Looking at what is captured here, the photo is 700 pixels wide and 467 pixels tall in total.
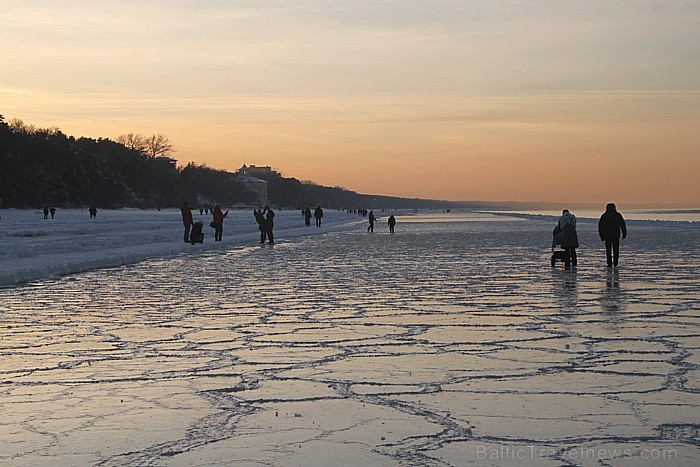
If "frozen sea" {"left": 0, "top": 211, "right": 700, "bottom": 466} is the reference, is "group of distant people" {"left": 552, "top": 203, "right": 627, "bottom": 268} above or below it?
above

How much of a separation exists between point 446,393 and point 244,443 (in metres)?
1.82

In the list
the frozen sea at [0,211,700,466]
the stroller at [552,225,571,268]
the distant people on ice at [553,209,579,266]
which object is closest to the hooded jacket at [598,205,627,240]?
the distant people on ice at [553,209,579,266]

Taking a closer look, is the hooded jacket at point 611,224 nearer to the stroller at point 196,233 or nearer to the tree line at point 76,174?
the stroller at point 196,233

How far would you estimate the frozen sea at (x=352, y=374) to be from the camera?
497 cm

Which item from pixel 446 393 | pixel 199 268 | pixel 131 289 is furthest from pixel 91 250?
pixel 446 393

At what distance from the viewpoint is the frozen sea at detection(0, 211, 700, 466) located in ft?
16.3

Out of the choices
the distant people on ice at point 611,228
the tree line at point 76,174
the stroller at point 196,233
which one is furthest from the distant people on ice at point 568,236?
the tree line at point 76,174

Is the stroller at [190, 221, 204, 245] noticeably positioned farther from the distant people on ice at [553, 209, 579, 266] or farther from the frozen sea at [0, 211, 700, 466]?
the frozen sea at [0, 211, 700, 466]

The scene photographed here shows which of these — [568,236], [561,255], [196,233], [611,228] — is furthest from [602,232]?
[196,233]

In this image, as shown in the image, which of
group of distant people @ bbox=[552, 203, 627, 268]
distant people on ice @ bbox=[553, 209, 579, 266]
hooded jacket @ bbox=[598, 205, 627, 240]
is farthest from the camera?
distant people on ice @ bbox=[553, 209, 579, 266]

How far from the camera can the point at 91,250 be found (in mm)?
27141

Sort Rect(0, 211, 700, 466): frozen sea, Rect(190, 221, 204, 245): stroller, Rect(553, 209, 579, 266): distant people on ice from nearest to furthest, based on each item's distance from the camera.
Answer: Rect(0, 211, 700, 466): frozen sea → Rect(553, 209, 579, 266): distant people on ice → Rect(190, 221, 204, 245): stroller

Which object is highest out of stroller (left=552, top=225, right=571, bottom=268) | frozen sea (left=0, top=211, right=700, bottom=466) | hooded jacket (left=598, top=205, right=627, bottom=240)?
hooded jacket (left=598, top=205, right=627, bottom=240)

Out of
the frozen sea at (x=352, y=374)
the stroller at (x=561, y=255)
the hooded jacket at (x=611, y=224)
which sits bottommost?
the frozen sea at (x=352, y=374)
